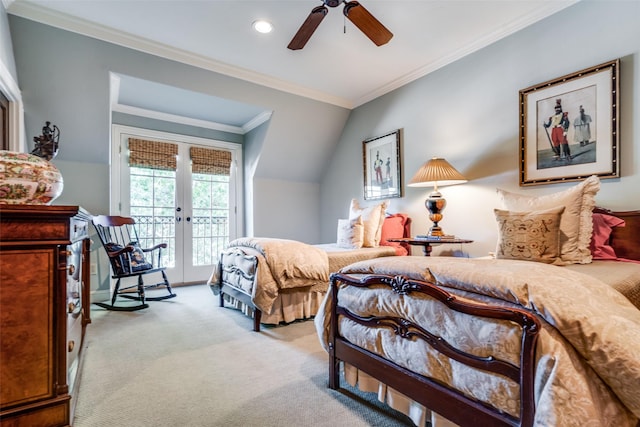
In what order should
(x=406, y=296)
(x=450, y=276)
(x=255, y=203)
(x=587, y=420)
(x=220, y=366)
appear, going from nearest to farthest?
(x=587, y=420), (x=450, y=276), (x=406, y=296), (x=220, y=366), (x=255, y=203)

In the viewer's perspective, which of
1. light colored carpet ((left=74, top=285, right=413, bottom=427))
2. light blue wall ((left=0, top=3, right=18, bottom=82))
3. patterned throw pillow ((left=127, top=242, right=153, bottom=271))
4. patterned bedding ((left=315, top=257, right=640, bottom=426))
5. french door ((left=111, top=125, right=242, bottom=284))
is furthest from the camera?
french door ((left=111, top=125, right=242, bottom=284))

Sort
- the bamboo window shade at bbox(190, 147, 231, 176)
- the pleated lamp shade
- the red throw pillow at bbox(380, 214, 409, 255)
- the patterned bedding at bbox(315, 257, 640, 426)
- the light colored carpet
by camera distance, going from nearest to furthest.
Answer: the patterned bedding at bbox(315, 257, 640, 426) → the light colored carpet → the pleated lamp shade → the red throw pillow at bbox(380, 214, 409, 255) → the bamboo window shade at bbox(190, 147, 231, 176)

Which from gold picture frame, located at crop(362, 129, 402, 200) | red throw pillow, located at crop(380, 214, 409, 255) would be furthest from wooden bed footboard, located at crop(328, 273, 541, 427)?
gold picture frame, located at crop(362, 129, 402, 200)

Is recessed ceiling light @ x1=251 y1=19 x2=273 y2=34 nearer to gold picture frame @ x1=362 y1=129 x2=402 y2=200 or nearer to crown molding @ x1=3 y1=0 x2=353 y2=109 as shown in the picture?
crown molding @ x1=3 y1=0 x2=353 y2=109

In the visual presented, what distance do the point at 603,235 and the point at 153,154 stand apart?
16.3ft

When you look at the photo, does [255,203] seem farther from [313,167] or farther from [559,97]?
[559,97]

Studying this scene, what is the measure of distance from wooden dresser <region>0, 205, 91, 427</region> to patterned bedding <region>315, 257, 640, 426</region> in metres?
1.39

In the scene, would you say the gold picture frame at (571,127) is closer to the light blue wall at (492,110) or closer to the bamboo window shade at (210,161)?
the light blue wall at (492,110)

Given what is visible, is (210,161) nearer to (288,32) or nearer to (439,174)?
(288,32)

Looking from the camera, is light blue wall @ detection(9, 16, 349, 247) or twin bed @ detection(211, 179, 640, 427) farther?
light blue wall @ detection(9, 16, 349, 247)

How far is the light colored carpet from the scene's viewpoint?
1503 millimetres

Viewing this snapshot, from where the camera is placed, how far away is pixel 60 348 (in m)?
1.27

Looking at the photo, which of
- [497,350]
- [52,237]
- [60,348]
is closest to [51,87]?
[52,237]

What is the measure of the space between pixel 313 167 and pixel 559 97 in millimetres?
3304
